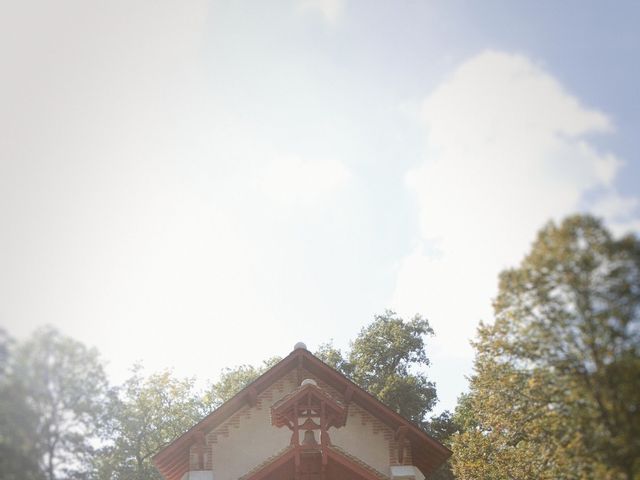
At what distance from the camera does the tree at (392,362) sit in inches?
1812

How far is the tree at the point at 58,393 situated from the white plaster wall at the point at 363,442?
960 centimetres

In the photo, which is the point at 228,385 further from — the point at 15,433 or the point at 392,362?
the point at 15,433

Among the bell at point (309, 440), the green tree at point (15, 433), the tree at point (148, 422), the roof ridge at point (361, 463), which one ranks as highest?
the tree at point (148, 422)

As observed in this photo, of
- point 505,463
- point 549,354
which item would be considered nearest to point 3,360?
point 549,354

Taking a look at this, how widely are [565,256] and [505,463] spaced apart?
63.0ft

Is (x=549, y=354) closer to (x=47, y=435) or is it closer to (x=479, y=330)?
(x=479, y=330)

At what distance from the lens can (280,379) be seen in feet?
68.4

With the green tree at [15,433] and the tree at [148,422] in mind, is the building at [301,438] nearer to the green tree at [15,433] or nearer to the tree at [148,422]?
the green tree at [15,433]

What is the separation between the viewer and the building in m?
17.7

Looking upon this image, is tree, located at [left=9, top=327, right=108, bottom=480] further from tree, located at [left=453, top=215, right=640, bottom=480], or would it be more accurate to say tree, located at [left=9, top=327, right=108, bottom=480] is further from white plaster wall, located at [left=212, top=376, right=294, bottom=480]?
tree, located at [left=453, top=215, right=640, bottom=480]

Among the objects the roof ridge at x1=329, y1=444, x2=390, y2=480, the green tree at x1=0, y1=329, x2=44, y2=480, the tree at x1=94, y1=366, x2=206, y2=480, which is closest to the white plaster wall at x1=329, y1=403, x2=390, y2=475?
the roof ridge at x1=329, y1=444, x2=390, y2=480

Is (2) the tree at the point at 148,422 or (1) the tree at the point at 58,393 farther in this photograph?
(2) the tree at the point at 148,422

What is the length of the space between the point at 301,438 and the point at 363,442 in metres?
2.30

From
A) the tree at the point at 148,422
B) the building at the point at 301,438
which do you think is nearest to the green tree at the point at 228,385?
the tree at the point at 148,422
